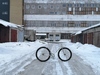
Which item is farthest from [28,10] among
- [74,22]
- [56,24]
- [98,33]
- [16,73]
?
[16,73]

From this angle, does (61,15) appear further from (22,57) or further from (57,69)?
(57,69)

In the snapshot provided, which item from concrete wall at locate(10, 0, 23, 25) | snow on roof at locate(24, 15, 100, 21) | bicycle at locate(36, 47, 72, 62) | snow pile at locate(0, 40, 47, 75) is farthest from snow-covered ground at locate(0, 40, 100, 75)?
snow on roof at locate(24, 15, 100, 21)

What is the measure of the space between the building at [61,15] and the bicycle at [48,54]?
82.9 meters

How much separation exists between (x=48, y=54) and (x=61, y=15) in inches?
3376

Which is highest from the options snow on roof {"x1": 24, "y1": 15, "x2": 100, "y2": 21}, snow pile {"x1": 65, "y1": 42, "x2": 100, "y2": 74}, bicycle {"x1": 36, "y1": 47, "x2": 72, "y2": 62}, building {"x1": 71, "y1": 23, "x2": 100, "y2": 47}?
snow on roof {"x1": 24, "y1": 15, "x2": 100, "y2": 21}

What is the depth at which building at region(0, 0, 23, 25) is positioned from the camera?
84000 millimetres

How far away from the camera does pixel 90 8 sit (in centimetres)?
10044

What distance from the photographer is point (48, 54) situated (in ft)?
49.0

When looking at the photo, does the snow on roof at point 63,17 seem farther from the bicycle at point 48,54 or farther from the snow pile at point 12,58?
the bicycle at point 48,54

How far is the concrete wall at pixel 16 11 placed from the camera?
83.9m

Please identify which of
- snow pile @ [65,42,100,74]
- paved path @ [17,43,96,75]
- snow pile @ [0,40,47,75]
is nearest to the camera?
paved path @ [17,43,96,75]

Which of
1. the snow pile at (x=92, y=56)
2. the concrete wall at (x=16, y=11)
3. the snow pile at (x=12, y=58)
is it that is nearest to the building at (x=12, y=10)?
the concrete wall at (x=16, y=11)

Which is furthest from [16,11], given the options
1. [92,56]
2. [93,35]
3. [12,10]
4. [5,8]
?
[92,56]

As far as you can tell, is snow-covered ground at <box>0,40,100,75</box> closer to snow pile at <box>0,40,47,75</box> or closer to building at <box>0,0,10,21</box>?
snow pile at <box>0,40,47,75</box>
